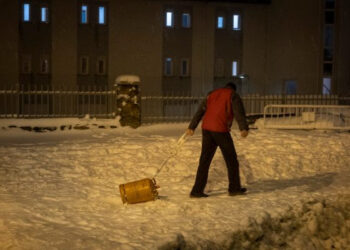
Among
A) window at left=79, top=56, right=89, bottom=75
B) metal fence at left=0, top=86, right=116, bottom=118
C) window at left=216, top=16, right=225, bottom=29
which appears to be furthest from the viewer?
window at left=216, top=16, right=225, bottom=29

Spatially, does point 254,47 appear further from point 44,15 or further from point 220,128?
point 220,128

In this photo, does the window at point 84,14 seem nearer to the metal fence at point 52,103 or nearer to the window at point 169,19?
the window at point 169,19

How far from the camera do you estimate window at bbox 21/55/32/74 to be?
86.1 feet

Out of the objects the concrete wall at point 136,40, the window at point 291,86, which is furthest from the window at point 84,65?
the window at point 291,86

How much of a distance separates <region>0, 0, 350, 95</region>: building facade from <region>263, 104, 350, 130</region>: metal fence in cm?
1100

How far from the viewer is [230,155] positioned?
25.8 feet

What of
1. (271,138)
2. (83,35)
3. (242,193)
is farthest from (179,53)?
(242,193)

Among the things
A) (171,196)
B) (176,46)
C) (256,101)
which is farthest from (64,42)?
(171,196)

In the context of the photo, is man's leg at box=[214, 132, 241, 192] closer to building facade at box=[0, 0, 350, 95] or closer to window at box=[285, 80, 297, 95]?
building facade at box=[0, 0, 350, 95]

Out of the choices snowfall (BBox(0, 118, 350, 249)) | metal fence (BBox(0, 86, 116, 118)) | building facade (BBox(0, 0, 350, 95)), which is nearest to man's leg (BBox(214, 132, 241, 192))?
snowfall (BBox(0, 118, 350, 249))

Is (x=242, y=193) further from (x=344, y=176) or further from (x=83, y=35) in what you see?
(x=83, y=35)

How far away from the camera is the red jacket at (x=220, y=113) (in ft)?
25.6

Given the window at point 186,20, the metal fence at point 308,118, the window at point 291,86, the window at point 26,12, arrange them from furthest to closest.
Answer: the window at point 186,20
the window at point 291,86
the window at point 26,12
the metal fence at point 308,118

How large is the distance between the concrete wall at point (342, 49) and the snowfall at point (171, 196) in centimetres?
1442
